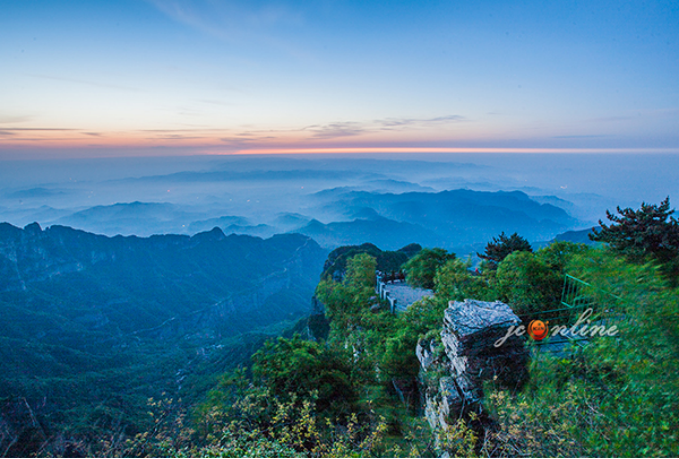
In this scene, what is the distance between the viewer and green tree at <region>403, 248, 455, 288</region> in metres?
23.1

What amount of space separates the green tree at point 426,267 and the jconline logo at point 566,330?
12.9 metres

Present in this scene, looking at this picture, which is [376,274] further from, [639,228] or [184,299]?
[184,299]

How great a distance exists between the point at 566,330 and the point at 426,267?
43.4 ft

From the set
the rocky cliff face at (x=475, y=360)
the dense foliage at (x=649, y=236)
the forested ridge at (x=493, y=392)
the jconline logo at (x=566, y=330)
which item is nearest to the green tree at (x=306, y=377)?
the forested ridge at (x=493, y=392)

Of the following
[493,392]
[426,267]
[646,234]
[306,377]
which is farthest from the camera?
[426,267]

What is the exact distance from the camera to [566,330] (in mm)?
9969

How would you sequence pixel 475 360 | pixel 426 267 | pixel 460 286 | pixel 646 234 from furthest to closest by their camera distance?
pixel 426 267
pixel 460 286
pixel 646 234
pixel 475 360

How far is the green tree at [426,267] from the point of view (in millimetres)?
23109

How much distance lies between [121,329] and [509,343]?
98108mm

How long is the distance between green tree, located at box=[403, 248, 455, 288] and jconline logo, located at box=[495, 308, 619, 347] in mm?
12851

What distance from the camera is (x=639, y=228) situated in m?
13.2

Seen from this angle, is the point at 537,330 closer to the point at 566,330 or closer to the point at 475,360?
the point at 566,330

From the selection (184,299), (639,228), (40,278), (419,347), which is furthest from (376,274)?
(40,278)

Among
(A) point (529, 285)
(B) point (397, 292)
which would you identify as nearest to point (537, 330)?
(A) point (529, 285)
